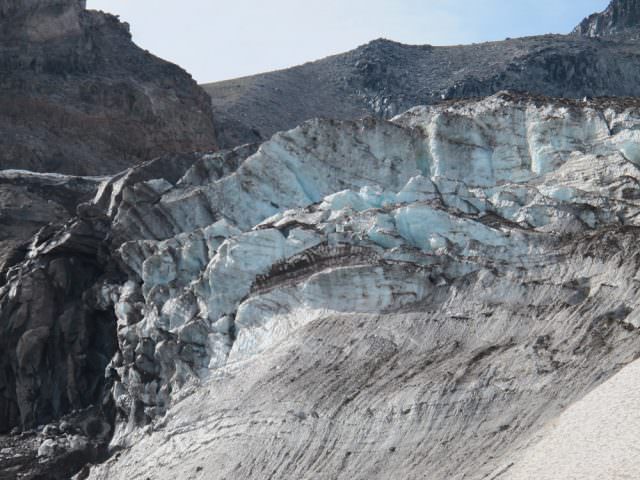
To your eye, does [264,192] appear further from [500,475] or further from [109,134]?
[109,134]

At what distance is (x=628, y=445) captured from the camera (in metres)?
22.5

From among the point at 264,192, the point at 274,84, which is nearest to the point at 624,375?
the point at 264,192

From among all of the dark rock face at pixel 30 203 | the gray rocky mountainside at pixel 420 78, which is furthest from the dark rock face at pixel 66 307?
the gray rocky mountainside at pixel 420 78

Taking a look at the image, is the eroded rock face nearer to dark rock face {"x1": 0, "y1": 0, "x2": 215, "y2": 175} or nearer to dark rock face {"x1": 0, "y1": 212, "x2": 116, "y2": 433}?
dark rock face {"x1": 0, "y1": 212, "x2": 116, "y2": 433}

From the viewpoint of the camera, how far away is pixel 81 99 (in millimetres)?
72562

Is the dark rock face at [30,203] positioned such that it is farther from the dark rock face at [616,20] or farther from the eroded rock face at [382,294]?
the dark rock face at [616,20]

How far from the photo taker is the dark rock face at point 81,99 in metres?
67.4

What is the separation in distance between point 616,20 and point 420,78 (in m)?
29.3

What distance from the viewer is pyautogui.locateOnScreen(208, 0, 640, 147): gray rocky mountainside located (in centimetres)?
10412

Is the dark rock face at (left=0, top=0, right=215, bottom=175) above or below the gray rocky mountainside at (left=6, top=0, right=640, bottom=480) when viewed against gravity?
above

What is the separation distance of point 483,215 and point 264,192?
25.8ft

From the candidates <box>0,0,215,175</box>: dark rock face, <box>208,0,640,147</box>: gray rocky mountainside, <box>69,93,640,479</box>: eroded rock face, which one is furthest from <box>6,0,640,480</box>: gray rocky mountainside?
<box>208,0,640,147</box>: gray rocky mountainside

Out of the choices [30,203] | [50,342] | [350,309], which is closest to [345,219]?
[350,309]

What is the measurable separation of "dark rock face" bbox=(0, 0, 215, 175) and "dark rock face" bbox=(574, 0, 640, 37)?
6349 centimetres
